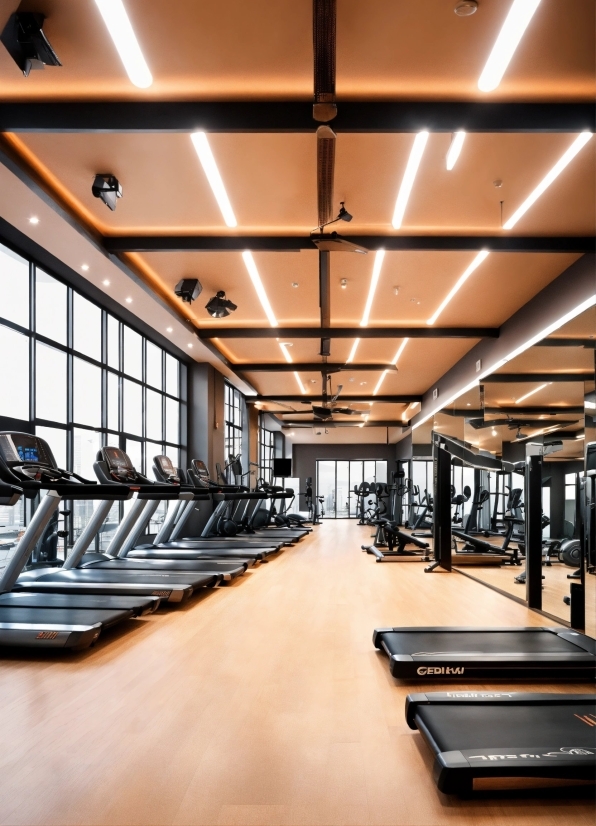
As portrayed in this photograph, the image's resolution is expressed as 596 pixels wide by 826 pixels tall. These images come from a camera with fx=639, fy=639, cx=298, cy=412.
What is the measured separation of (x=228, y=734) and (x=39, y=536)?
8.63 feet

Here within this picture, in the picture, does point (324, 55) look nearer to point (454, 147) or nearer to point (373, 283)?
point (454, 147)

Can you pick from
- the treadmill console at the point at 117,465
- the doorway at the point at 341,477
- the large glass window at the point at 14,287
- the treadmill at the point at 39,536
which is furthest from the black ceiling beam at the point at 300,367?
the doorway at the point at 341,477

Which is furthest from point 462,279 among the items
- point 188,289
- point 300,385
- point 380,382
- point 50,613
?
point 300,385

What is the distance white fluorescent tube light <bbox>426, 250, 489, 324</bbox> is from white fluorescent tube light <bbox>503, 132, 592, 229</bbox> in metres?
0.59

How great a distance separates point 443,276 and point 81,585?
5100mm

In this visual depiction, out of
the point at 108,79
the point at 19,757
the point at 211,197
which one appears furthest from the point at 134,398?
the point at 19,757

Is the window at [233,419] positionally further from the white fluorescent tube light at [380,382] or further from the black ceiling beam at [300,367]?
the white fluorescent tube light at [380,382]

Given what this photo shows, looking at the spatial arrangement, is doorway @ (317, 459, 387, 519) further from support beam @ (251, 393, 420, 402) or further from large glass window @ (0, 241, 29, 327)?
large glass window @ (0, 241, 29, 327)

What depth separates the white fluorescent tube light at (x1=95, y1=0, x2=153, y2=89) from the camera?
3377 mm

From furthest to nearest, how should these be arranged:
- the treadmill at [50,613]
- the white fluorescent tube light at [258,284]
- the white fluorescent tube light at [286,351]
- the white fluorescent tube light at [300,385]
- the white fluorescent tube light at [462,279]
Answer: the white fluorescent tube light at [300,385]
the white fluorescent tube light at [286,351]
the white fluorescent tube light at [258,284]
the white fluorescent tube light at [462,279]
the treadmill at [50,613]

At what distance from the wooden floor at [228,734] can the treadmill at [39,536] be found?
0.44 m

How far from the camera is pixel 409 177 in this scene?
5.11m

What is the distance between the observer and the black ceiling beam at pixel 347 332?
9.51 m

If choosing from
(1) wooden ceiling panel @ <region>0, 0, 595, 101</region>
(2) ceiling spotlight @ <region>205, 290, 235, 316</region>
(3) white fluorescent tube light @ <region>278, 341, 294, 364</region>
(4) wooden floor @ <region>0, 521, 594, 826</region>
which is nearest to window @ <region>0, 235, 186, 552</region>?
(2) ceiling spotlight @ <region>205, 290, 235, 316</region>
